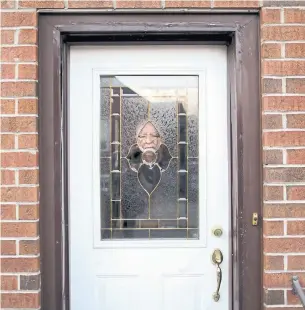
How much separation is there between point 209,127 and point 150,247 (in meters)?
0.82

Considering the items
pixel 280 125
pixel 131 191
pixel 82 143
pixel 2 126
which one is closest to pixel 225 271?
pixel 131 191

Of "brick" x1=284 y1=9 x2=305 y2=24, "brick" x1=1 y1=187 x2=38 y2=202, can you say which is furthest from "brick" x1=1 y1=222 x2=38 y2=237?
"brick" x1=284 y1=9 x2=305 y2=24

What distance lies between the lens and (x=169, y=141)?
283 centimetres

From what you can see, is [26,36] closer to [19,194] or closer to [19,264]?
[19,194]

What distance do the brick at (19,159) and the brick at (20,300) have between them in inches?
28.2

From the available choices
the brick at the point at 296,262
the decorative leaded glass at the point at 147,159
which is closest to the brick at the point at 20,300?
the decorative leaded glass at the point at 147,159

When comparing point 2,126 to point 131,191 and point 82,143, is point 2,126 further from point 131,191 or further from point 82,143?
point 131,191

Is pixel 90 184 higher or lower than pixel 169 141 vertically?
lower

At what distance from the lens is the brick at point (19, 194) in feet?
8.37

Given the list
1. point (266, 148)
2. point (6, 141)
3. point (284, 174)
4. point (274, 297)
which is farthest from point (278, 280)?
point (6, 141)

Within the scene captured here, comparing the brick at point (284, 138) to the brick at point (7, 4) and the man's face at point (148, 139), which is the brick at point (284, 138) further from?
the brick at point (7, 4)

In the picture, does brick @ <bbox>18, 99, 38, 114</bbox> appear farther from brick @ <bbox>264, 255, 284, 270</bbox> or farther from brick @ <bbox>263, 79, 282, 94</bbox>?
brick @ <bbox>264, 255, 284, 270</bbox>

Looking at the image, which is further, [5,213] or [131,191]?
[131,191]

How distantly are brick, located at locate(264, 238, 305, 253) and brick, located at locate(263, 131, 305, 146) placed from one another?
1.74 ft
